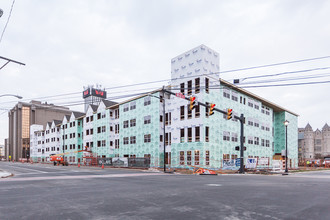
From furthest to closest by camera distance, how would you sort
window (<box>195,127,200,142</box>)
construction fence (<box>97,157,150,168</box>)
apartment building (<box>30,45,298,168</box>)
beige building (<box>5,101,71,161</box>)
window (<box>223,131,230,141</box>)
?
beige building (<box>5,101,71,161</box>) < construction fence (<box>97,157,150,168</box>) < window (<box>223,131,230,141</box>) < apartment building (<box>30,45,298,168</box>) < window (<box>195,127,200,142</box>)

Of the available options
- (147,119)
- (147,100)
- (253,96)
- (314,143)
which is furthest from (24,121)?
(314,143)

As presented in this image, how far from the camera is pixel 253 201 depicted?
928 cm

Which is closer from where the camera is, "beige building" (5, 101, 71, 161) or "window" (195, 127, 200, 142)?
"window" (195, 127, 200, 142)

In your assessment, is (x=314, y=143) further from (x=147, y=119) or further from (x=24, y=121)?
(x=24, y=121)

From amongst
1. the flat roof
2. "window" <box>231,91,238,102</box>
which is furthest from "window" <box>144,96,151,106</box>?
"window" <box>231,91,238,102</box>

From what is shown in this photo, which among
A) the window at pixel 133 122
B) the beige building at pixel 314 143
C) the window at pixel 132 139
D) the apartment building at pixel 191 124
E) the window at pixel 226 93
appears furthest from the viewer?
the beige building at pixel 314 143

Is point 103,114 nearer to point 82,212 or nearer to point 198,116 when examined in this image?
point 198,116

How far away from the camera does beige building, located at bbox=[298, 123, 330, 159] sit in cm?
11506

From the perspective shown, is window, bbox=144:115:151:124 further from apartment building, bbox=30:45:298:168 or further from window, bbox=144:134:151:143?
window, bbox=144:134:151:143

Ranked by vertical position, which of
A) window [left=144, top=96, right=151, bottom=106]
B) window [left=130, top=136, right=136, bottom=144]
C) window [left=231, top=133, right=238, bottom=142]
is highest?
window [left=144, top=96, right=151, bottom=106]

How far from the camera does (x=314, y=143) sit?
118188 millimetres

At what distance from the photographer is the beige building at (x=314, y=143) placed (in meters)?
115

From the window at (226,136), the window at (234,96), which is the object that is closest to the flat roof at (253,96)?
the window at (234,96)

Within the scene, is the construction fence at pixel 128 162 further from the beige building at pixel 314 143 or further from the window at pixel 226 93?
the beige building at pixel 314 143
